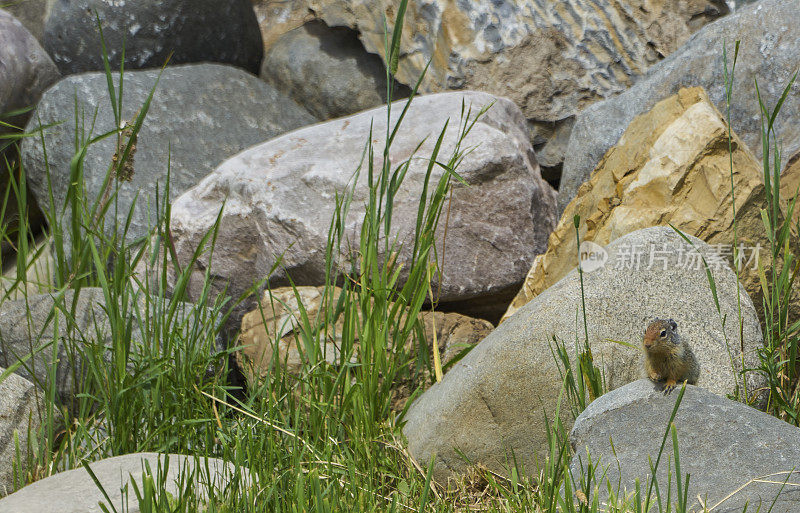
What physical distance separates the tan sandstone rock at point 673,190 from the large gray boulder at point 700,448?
1.03 metres

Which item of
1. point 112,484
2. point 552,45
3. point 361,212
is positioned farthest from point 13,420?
point 552,45

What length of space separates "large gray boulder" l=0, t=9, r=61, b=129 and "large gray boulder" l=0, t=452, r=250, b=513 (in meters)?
3.93

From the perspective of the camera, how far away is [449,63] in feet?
17.9

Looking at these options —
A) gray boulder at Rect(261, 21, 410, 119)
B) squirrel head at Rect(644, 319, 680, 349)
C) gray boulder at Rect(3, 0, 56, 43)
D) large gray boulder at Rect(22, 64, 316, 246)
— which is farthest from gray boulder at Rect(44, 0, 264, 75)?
squirrel head at Rect(644, 319, 680, 349)

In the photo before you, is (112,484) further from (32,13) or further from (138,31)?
(32,13)

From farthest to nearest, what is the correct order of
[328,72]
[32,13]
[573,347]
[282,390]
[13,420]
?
[32,13] < [328,72] < [282,390] < [13,420] < [573,347]

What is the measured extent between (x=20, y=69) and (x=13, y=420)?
3474 millimetres

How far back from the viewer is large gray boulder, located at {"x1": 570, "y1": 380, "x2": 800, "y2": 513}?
2.19 metres

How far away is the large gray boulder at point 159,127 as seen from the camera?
5.15 meters

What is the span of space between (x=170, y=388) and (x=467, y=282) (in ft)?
5.70

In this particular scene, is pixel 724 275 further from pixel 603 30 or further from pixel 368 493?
pixel 603 30

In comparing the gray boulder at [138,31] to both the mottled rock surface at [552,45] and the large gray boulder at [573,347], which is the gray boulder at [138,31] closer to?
the mottled rock surface at [552,45]

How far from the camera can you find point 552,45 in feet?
17.6

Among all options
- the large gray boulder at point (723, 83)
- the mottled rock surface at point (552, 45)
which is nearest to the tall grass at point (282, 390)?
the large gray boulder at point (723, 83)
